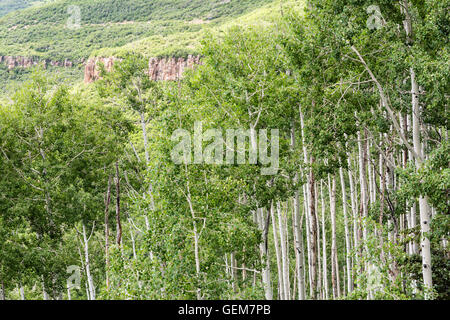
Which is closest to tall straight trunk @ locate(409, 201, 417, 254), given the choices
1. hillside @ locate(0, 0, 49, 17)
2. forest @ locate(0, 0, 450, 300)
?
forest @ locate(0, 0, 450, 300)

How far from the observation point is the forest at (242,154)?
7941mm

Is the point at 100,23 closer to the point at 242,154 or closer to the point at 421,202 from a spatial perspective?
the point at 242,154

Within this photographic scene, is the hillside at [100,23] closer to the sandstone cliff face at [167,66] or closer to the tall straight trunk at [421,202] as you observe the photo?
the sandstone cliff face at [167,66]

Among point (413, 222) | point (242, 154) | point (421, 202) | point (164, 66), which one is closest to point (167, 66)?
point (164, 66)

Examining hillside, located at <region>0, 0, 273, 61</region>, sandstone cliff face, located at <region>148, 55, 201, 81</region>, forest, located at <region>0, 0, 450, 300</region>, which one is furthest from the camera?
hillside, located at <region>0, 0, 273, 61</region>

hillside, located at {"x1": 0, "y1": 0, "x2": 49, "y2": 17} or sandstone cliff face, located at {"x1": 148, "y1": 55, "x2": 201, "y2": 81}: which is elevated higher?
hillside, located at {"x1": 0, "y1": 0, "x2": 49, "y2": 17}

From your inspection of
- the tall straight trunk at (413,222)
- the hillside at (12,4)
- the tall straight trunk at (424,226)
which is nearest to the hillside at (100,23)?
the hillside at (12,4)

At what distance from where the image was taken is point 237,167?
10.7 meters

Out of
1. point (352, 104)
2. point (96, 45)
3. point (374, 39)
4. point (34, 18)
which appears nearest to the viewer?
point (374, 39)

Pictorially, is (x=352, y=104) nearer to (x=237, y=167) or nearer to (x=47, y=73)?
(x=237, y=167)

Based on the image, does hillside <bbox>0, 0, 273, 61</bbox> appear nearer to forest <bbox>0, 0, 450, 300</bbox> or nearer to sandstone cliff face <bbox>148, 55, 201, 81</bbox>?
sandstone cliff face <bbox>148, 55, 201, 81</bbox>

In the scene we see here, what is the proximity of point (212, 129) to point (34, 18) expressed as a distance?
11605 centimetres

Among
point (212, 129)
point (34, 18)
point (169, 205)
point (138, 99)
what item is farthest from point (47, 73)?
point (34, 18)

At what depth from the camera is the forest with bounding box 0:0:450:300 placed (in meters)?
7.94
